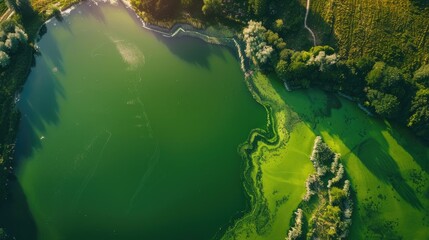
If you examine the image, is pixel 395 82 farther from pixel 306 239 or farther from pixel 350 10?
pixel 306 239

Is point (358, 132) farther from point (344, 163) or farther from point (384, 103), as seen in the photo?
point (384, 103)

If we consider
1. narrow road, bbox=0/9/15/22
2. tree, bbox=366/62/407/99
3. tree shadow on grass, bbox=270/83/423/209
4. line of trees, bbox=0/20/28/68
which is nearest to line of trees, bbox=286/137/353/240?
tree shadow on grass, bbox=270/83/423/209

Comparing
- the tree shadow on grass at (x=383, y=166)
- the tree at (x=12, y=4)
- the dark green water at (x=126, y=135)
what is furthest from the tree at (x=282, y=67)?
the tree at (x=12, y=4)

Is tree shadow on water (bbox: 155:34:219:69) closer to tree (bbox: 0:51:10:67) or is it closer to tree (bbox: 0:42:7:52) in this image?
tree (bbox: 0:51:10:67)

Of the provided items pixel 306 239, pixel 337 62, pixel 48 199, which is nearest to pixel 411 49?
pixel 337 62

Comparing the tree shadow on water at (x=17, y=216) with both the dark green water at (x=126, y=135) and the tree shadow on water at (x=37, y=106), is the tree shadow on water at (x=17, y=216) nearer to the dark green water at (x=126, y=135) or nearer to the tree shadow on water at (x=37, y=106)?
the dark green water at (x=126, y=135)
